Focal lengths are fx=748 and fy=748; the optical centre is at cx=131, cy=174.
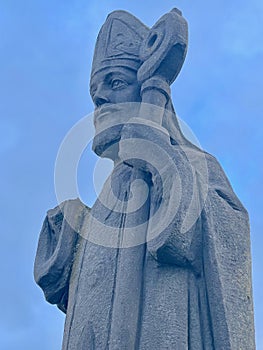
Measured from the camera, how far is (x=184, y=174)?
6129mm

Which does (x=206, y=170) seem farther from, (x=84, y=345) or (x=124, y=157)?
(x=84, y=345)

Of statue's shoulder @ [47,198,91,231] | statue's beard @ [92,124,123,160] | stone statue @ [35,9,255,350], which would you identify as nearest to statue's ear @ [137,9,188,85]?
stone statue @ [35,9,255,350]

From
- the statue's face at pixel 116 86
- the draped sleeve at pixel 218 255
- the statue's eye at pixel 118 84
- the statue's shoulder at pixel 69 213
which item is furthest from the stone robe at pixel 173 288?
the statue's eye at pixel 118 84

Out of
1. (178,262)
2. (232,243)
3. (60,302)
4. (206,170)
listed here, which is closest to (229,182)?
(206,170)

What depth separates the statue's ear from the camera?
6891 mm

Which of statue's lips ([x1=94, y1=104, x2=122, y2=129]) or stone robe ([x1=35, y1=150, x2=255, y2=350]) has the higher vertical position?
statue's lips ([x1=94, y1=104, x2=122, y2=129])

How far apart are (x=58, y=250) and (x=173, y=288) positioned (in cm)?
136

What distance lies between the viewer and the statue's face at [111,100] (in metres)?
6.98

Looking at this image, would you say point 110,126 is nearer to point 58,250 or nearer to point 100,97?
point 100,97

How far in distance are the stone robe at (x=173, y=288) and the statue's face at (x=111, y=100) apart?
727 mm

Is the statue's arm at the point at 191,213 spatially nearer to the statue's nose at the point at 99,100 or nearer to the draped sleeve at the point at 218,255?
the draped sleeve at the point at 218,255

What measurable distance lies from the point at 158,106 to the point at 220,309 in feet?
6.43

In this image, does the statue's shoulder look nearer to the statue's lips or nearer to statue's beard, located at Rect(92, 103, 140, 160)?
statue's beard, located at Rect(92, 103, 140, 160)

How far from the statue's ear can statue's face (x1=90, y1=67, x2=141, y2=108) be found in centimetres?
17
